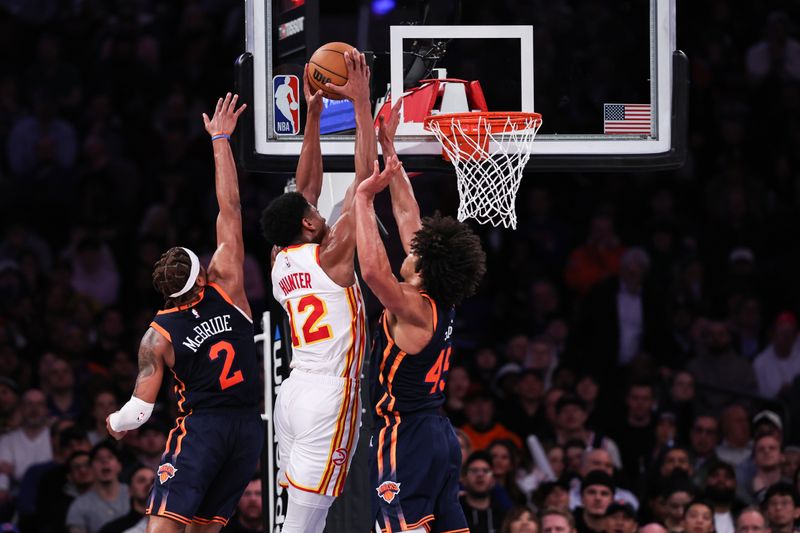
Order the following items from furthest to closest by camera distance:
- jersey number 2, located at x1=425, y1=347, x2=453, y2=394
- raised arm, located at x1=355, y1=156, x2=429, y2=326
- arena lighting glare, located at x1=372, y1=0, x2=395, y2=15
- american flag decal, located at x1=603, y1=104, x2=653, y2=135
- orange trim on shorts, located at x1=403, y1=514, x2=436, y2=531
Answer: arena lighting glare, located at x1=372, y1=0, x2=395, y2=15 → american flag decal, located at x1=603, y1=104, x2=653, y2=135 → jersey number 2, located at x1=425, y1=347, x2=453, y2=394 → orange trim on shorts, located at x1=403, y1=514, x2=436, y2=531 → raised arm, located at x1=355, y1=156, x2=429, y2=326

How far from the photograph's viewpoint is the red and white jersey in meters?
7.55

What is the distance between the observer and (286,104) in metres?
8.29

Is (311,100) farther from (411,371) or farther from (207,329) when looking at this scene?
(411,371)

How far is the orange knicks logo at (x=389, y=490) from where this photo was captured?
23.4 ft

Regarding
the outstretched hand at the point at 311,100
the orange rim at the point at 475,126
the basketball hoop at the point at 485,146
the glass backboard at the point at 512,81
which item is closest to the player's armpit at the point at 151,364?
the glass backboard at the point at 512,81

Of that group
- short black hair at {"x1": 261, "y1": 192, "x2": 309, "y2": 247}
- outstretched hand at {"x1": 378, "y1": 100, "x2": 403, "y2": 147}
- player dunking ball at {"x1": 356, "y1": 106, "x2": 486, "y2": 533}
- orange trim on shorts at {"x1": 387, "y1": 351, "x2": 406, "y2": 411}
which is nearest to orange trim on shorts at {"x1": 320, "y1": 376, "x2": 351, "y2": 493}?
player dunking ball at {"x1": 356, "y1": 106, "x2": 486, "y2": 533}

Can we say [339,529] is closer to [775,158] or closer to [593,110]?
[593,110]

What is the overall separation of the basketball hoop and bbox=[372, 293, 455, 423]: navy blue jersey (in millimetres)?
979

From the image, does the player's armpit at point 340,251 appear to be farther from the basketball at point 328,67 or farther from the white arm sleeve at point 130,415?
the white arm sleeve at point 130,415

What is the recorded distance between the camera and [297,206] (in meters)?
7.63

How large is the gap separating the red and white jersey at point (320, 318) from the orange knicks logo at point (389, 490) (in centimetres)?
72

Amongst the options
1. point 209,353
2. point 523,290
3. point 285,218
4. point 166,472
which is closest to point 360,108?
point 285,218

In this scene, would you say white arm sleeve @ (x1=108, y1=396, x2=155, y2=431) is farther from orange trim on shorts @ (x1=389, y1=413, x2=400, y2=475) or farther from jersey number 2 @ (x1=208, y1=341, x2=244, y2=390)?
orange trim on shorts @ (x1=389, y1=413, x2=400, y2=475)

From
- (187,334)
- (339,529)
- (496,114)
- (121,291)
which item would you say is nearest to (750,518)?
(339,529)
